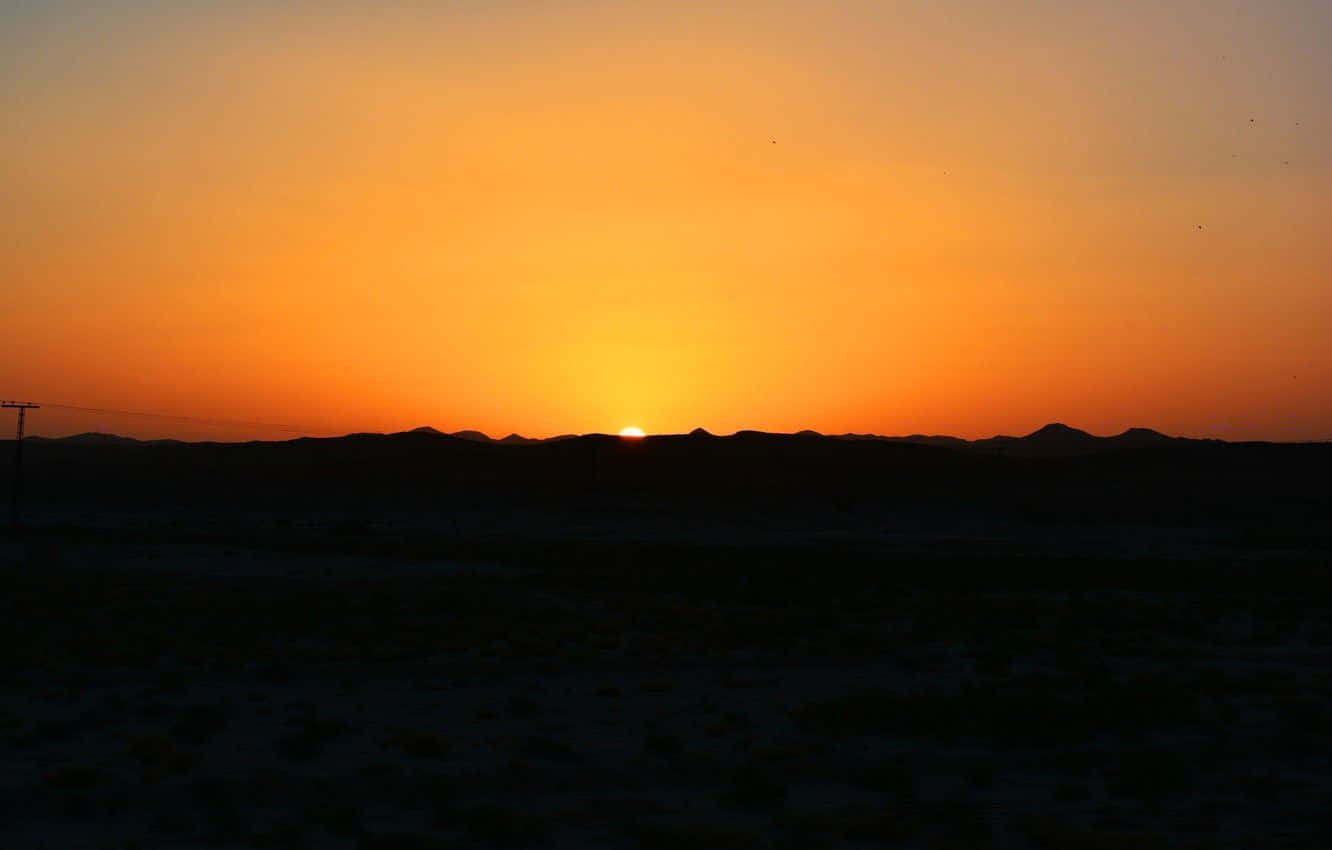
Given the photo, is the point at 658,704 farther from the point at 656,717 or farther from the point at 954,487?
the point at 954,487

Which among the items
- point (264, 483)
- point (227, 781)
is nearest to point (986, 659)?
point (227, 781)

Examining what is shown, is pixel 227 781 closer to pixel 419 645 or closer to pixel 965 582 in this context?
pixel 419 645

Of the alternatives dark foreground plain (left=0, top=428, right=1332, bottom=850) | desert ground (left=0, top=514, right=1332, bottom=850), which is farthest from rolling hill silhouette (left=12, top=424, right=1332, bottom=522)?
desert ground (left=0, top=514, right=1332, bottom=850)

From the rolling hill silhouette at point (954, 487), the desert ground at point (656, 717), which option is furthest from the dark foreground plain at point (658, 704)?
the rolling hill silhouette at point (954, 487)

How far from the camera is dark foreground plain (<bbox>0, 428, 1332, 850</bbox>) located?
13.0m

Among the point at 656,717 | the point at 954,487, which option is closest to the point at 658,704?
the point at 656,717

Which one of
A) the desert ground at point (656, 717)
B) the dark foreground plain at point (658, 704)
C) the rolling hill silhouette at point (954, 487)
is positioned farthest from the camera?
the rolling hill silhouette at point (954, 487)

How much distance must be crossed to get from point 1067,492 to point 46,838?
146644 millimetres

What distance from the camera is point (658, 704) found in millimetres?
20406

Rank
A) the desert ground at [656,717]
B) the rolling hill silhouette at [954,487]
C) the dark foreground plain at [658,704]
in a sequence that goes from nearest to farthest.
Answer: the desert ground at [656,717]
the dark foreground plain at [658,704]
the rolling hill silhouette at [954,487]

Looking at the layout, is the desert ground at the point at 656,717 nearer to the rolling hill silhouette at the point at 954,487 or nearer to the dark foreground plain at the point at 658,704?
the dark foreground plain at the point at 658,704

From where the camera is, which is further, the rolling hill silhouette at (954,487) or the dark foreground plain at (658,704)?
the rolling hill silhouette at (954,487)

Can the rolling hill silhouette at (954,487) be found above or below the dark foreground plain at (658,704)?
above

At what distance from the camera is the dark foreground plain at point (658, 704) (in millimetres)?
13047
